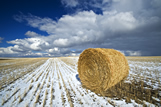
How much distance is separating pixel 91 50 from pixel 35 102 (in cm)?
393

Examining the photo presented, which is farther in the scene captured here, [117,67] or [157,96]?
[117,67]

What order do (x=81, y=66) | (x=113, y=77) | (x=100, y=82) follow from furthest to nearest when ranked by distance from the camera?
(x=81, y=66) → (x=100, y=82) → (x=113, y=77)

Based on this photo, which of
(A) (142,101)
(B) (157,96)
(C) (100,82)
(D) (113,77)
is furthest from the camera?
(C) (100,82)

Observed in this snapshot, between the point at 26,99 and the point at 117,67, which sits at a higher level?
the point at 117,67

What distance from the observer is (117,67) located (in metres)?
4.88

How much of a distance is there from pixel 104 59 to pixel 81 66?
2.23 metres

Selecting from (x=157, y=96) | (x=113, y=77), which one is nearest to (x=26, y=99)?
(x=113, y=77)

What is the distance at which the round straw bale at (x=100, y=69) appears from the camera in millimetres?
4512

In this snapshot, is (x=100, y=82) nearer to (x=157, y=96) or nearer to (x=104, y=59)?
(x=104, y=59)

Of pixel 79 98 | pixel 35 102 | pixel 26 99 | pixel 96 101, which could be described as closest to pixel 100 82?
pixel 96 101

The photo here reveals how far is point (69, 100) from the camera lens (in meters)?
3.89

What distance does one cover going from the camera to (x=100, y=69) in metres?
4.95

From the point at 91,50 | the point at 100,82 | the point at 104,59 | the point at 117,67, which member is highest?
the point at 91,50

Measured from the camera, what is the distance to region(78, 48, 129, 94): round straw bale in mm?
4512
